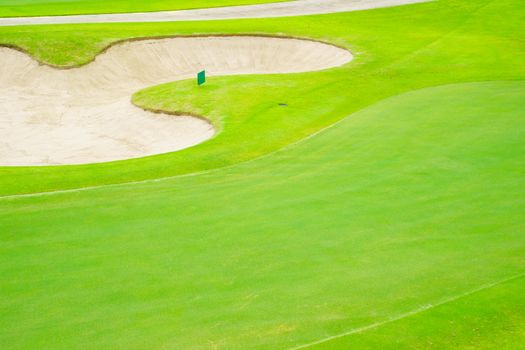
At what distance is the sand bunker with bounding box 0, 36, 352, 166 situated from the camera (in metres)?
28.3

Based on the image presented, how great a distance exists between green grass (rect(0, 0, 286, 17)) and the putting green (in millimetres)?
33102

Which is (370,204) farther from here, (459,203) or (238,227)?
(238,227)

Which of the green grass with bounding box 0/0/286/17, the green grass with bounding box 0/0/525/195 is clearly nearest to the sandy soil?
the green grass with bounding box 0/0/286/17

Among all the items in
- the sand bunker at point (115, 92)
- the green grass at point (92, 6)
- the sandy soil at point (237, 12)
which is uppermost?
the green grass at point (92, 6)

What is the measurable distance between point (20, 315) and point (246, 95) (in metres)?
20.7

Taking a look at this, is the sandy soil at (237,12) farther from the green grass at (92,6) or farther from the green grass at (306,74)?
the green grass at (306,74)

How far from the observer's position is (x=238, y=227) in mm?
16203

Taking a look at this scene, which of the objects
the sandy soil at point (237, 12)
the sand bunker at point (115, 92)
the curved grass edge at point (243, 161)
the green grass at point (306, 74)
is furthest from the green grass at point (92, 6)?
the curved grass edge at point (243, 161)

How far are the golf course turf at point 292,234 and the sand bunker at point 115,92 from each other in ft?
9.43

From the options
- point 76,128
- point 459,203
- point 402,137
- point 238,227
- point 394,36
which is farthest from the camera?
point 394,36

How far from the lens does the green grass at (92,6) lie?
50219mm

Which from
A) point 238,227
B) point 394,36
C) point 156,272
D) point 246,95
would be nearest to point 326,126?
point 246,95

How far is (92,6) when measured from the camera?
53656 millimetres

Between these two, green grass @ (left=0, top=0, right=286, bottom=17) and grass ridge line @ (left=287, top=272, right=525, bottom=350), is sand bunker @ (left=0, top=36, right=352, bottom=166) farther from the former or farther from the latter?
grass ridge line @ (left=287, top=272, right=525, bottom=350)
